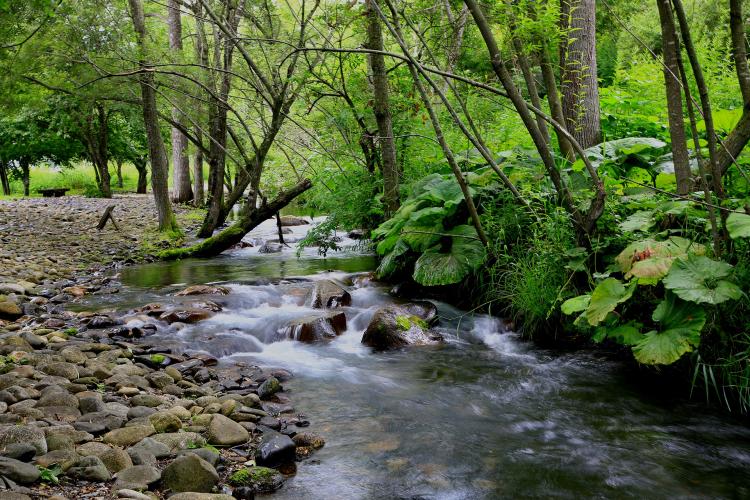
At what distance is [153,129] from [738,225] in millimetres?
10447

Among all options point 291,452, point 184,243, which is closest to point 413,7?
point 291,452

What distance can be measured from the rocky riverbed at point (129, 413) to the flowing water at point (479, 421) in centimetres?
24

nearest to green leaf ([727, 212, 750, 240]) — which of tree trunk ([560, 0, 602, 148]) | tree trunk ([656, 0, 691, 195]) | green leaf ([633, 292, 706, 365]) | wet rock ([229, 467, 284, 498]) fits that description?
green leaf ([633, 292, 706, 365])

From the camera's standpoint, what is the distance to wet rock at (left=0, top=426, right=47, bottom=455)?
2.64m

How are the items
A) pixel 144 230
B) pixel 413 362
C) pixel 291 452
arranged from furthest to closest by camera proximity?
pixel 144 230 < pixel 413 362 < pixel 291 452

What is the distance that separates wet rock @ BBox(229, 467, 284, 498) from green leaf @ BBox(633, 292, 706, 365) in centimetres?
233

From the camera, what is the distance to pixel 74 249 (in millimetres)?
10375

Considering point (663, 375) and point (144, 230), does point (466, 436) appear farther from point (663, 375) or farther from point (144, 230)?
point (144, 230)

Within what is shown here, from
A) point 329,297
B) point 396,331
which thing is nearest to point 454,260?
point 396,331

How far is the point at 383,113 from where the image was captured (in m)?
7.76

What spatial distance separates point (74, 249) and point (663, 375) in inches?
379

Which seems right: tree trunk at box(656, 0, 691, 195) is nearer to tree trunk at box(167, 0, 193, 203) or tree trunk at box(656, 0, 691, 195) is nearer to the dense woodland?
the dense woodland

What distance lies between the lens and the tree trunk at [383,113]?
24.8 ft

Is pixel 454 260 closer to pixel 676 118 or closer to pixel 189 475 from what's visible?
pixel 676 118
